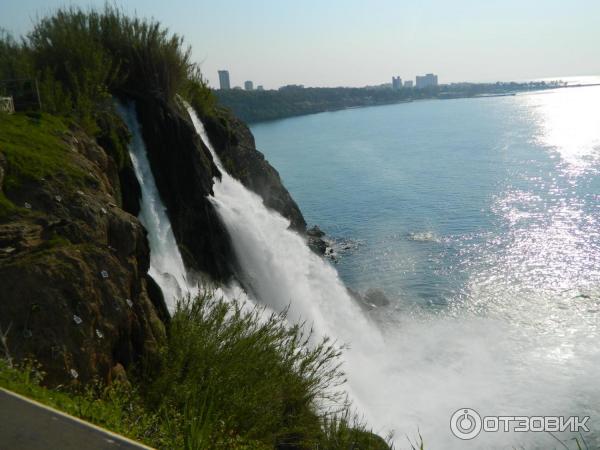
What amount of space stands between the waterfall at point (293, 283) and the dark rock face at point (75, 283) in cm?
572

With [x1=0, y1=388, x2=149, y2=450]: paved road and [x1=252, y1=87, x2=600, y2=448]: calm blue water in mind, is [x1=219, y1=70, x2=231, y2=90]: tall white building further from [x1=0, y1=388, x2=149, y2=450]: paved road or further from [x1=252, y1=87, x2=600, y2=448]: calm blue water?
[x1=0, y1=388, x2=149, y2=450]: paved road

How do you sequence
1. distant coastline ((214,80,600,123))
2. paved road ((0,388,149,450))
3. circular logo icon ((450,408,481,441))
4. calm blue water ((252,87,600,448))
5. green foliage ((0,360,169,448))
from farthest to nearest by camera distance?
distant coastline ((214,80,600,123))
calm blue water ((252,87,600,448))
circular logo icon ((450,408,481,441))
green foliage ((0,360,169,448))
paved road ((0,388,149,450))

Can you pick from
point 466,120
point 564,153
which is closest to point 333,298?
point 564,153

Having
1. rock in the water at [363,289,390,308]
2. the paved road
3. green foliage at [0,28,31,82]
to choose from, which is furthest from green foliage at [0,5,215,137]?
rock in the water at [363,289,390,308]

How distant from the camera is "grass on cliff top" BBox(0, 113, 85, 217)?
8312 millimetres

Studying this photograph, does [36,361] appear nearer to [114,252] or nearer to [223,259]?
[114,252]

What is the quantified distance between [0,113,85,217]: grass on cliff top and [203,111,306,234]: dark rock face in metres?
12.1

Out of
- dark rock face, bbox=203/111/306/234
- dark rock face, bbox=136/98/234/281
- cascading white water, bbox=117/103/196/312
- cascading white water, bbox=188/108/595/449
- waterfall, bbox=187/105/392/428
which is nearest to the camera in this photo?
cascading white water, bbox=117/103/196/312

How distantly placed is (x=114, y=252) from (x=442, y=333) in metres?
16.2

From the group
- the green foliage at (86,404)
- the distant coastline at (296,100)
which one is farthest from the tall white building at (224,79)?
the green foliage at (86,404)

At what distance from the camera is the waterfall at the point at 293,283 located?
1603cm

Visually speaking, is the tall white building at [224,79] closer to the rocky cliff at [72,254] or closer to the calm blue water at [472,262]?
the calm blue water at [472,262]

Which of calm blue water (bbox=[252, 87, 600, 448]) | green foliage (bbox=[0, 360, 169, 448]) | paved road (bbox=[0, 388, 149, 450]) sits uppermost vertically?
paved road (bbox=[0, 388, 149, 450])

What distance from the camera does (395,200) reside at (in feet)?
136
